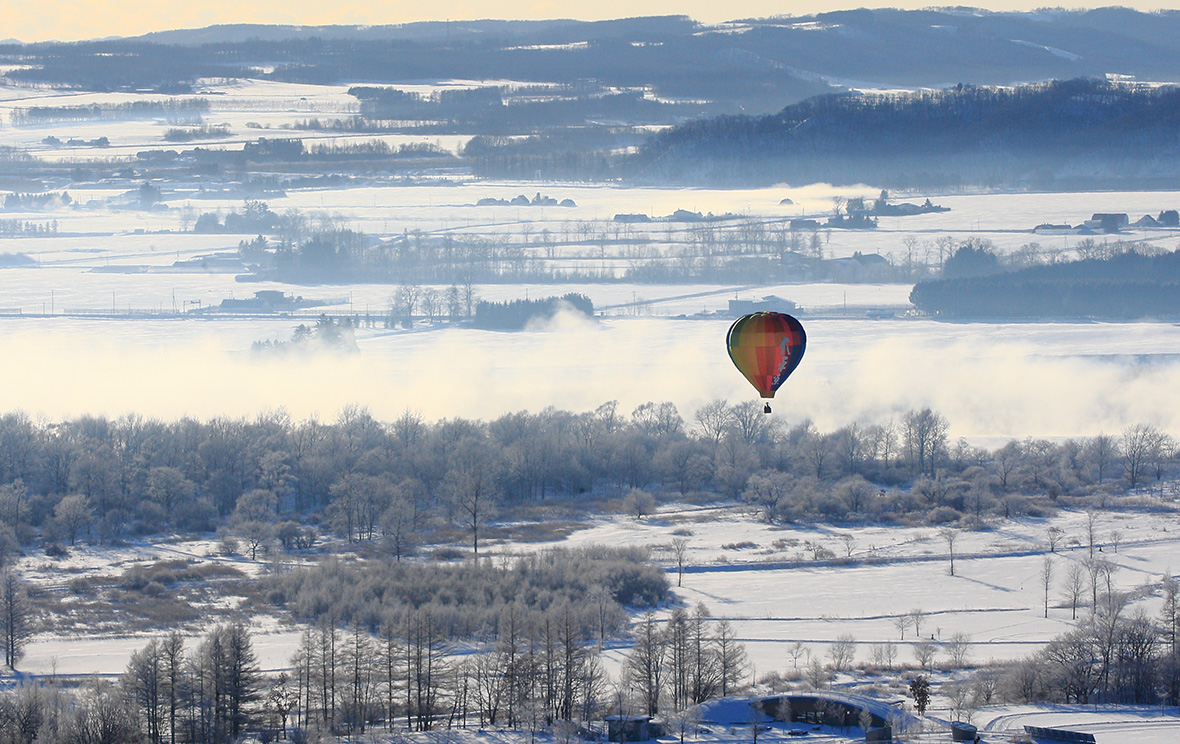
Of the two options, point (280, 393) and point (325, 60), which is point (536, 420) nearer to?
point (280, 393)

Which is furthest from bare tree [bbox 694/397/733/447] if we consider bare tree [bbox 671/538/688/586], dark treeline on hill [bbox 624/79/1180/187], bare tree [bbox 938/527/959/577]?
dark treeline on hill [bbox 624/79/1180/187]

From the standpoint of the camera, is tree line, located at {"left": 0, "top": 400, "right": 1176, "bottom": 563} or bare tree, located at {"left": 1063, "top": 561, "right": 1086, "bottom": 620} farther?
tree line, located at {"left": 0, "top": 400, "right": 1176, "bottom": 563}

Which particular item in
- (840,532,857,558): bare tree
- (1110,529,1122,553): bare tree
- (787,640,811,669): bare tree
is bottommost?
(787,640,811,669): bare tree

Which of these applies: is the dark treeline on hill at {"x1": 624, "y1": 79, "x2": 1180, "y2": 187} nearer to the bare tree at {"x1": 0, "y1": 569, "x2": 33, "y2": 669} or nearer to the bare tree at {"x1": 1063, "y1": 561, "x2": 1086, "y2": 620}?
the bare tree at {"x1": 1063, "y1": 561, "x2": 1086, "y2": 620}

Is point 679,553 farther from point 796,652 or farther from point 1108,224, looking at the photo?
point 1108,224

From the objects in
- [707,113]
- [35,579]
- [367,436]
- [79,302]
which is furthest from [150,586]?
[707,113]

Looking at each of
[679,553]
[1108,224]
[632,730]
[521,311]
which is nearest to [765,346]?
[679,553]

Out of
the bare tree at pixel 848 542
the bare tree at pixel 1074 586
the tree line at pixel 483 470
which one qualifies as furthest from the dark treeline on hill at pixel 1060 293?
the bare tree at pixel 1074 586
